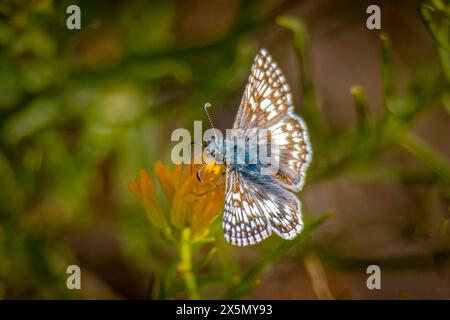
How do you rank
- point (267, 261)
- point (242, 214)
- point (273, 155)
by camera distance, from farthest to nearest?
point (273, 155), point (267, 261), point (242, 214)

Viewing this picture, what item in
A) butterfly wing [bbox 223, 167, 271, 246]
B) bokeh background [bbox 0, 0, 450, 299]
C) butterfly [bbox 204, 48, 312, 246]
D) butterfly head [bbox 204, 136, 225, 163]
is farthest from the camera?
bokeh background [bbox 0, 0, 450, 299]

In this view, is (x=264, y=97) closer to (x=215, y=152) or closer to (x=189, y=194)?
(x=215, y=152)

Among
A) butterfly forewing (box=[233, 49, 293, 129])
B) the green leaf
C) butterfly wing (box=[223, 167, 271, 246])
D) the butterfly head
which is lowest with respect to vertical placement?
the green leaf

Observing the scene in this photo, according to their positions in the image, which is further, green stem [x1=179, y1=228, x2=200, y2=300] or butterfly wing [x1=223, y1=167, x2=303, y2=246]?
green stem [x1=179, y1=228, x2=200, y2=300]

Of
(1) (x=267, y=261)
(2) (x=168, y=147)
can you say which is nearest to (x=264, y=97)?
(1) (x=267, y=261)

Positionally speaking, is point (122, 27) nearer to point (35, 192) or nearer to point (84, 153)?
point (84, 153)

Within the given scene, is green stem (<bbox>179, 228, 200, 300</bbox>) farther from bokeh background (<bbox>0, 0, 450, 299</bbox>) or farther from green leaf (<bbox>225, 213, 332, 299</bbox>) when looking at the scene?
bokeh background (<bbox>0, 0, 450, 299</bbox>)

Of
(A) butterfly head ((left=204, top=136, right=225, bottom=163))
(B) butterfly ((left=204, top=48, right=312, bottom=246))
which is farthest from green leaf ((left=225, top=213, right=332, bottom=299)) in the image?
(A) butterfly head ((left=204, top=136, right=225, bottom=163))
